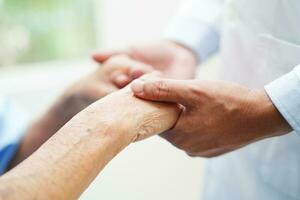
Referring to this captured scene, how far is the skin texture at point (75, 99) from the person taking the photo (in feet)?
3.14

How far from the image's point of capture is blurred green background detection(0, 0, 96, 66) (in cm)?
178

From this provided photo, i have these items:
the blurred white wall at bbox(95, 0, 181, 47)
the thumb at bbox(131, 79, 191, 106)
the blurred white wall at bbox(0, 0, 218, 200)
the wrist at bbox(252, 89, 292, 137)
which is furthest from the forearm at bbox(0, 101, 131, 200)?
the blurred white wall at bbox(95, 0, 181, 47)

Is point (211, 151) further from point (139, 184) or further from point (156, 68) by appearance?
point (139, 184)

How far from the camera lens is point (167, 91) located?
67 centimetres

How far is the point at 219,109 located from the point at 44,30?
1357 millimetres

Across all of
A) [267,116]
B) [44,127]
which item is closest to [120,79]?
[44,127]

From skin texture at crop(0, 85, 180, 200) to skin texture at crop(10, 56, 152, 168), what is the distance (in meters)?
0.26

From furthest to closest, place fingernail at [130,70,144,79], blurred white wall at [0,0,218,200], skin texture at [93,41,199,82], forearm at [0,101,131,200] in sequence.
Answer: blurred white wall at [0,0,218,200]
skin texture at [93,41,199,82]
fingernail at [130,70,144,79]
forearm at [0,101,131,200]

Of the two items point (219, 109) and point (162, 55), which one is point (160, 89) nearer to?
point (219, 109)

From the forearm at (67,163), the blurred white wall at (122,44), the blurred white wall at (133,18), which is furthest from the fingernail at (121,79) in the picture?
the blurred white wall at (133,18)

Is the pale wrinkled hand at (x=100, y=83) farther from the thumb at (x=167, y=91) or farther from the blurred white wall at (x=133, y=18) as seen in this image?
the blurred white wall at (x=133, y=18)

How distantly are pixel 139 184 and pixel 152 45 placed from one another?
19.7 inches

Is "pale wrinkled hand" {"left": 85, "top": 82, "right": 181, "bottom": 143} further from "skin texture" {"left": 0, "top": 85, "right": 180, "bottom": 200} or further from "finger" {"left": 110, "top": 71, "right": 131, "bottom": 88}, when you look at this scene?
"finger" {"left": 110, "top": 71, "right": 131, "bottom": 88}

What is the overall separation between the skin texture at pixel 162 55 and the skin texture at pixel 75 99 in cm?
3
